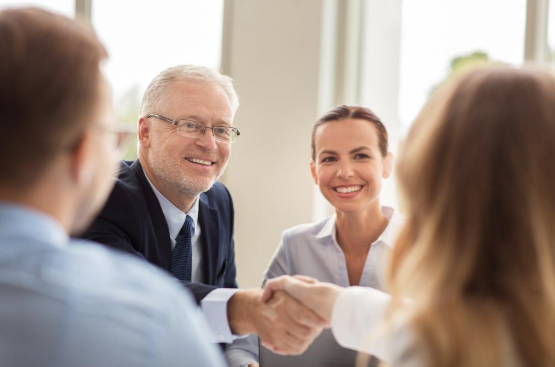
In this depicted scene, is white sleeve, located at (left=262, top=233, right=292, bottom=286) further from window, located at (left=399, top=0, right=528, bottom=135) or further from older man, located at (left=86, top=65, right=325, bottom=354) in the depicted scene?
window, located at (left=399, top=0, right=528, bottom=135)

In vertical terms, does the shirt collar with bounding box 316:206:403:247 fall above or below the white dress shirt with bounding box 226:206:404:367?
above

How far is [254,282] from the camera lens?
3.82 m

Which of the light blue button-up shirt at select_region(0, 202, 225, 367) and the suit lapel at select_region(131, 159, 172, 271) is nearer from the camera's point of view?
the light blue button-up shirt at select_region(0, 202, 225, 367)

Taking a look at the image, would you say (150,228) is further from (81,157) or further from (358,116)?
(81,157)

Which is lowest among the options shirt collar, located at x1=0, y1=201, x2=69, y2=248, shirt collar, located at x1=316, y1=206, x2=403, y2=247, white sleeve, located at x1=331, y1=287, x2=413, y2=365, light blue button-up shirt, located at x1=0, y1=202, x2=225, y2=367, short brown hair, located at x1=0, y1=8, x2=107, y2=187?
shirt collar, located at x1=316, y1=206, x2=403, y2=247

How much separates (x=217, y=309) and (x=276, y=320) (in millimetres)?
247

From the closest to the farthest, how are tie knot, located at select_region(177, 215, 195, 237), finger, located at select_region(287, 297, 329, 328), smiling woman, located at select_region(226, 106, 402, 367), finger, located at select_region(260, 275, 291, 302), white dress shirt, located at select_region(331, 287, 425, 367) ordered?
white dress shirt, located at select_region(331, 287, 425, 367)
finger, located at select_region(287, 297, 329, 328)
finger, located at select_region(260, 275, 291, 302)
tie knot, located at select_region(177, 215, 195, 237)
smiling woman, located at select_region(226, 106, 402, 367)

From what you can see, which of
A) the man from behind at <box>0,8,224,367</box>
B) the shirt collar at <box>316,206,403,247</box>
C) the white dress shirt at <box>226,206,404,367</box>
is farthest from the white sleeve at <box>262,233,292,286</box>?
the man from behind at <box>0,8,224,367</box>

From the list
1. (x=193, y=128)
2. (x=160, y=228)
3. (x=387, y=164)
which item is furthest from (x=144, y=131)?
(x=387, y=164)

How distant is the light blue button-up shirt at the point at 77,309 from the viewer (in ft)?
2.42

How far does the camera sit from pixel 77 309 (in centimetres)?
75

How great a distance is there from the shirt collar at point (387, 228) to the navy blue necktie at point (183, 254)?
1.87 feet

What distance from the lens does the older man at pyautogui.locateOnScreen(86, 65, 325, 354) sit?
2.21m

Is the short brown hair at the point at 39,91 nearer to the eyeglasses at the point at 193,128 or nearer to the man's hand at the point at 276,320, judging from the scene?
the man's hand at the point at 276,320
